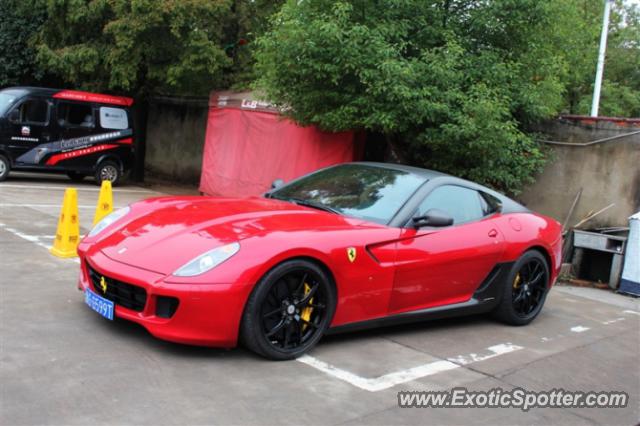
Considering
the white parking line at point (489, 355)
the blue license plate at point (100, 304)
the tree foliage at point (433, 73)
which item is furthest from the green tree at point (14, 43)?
the white parking line at point (489, 355)

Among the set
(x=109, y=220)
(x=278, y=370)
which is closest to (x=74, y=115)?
(x=109, y=220)

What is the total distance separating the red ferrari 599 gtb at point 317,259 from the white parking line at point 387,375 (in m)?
0.17

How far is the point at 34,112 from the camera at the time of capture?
14.4m

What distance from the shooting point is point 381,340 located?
5176 mm

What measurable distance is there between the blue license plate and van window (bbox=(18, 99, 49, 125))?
10934 millimetres

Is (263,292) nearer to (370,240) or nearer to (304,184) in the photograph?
(370,240)

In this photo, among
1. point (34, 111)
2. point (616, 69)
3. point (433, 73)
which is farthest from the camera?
point (616, 69)

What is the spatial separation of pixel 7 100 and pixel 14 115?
381 mm

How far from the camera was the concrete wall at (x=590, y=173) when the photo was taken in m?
9.04

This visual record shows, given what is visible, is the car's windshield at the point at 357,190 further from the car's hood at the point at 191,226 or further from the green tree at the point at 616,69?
the green tree at the point at 616,69

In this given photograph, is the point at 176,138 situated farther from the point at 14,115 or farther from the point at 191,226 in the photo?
the point at 191,226

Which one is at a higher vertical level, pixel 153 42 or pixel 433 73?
pixel 153 42

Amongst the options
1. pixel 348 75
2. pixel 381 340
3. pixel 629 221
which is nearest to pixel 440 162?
pixel 348 75

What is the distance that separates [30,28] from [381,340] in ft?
54.4
